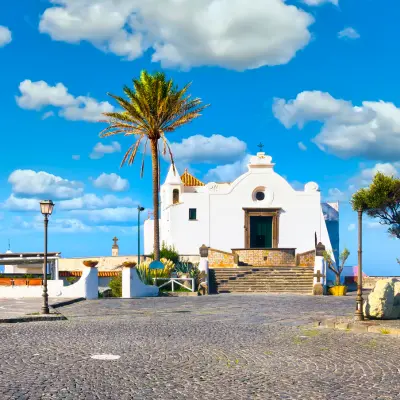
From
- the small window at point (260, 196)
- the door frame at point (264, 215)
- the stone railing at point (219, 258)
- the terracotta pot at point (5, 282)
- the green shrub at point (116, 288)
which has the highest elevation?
the small window at point (260, 196)

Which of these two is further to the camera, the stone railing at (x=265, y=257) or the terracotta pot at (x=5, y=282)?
the stone railing at (x=265, y=257)

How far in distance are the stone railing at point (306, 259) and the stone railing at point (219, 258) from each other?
13.7 feet

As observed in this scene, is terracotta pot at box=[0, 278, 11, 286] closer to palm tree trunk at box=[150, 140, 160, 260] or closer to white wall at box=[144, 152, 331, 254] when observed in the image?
palm tree trunk at box=[150, 140, 160, 260]

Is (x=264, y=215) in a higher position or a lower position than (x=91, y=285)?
higher

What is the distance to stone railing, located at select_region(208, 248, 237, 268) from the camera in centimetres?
3900

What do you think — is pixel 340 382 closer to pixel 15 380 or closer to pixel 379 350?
pixel 379 350

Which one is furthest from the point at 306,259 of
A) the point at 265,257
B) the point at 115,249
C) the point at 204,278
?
the point at 115,249

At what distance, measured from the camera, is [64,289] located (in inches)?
979

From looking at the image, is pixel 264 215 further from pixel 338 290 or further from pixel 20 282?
pixel 20 282

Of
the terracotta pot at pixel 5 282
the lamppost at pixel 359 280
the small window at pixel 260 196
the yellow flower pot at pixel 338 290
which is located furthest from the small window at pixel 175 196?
the lamppost at pixel 359 280

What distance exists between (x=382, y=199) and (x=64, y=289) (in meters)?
13.9

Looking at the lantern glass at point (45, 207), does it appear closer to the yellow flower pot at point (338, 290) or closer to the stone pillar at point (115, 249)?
the yellow flower pot at point (338, 290)

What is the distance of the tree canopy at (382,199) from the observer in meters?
26.8

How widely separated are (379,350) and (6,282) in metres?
20.6
